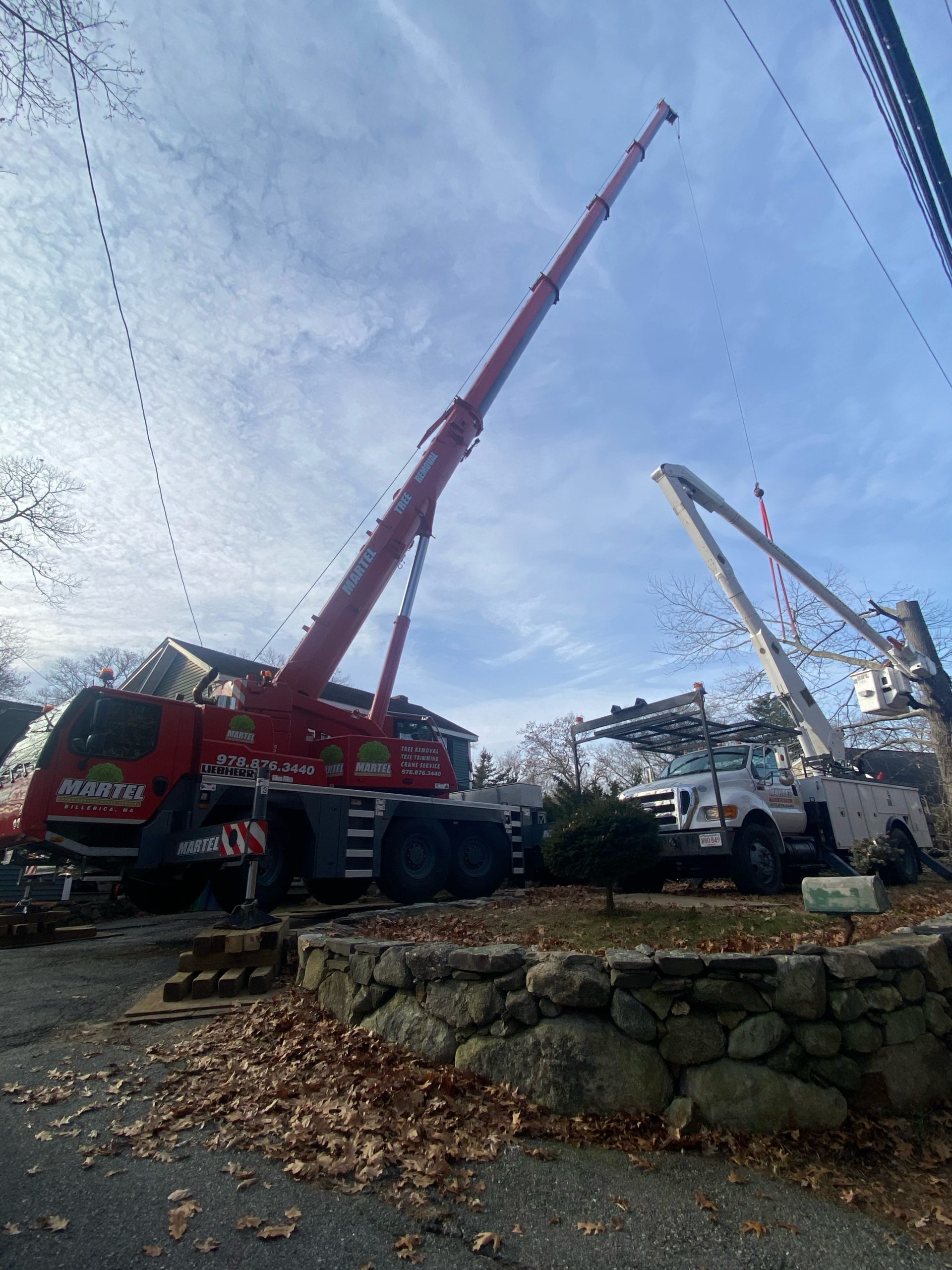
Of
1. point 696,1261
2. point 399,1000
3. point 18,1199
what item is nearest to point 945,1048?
point 696,1261

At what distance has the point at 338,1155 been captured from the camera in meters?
3.01

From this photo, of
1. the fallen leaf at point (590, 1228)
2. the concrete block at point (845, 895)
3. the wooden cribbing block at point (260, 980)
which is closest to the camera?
the fallen leaf at point (590, 1228)

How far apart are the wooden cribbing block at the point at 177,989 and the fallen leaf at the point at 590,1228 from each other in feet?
12.9

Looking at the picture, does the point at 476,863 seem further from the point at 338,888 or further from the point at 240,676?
the point at 240,676

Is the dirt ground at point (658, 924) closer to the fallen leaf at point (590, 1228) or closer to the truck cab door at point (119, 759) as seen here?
the fallen leaf at point (590, 1228)

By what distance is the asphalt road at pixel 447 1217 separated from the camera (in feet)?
7.86

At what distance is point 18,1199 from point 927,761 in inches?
959

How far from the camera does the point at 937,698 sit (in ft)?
39.3

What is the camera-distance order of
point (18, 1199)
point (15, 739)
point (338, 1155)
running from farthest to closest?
point (15, 739) → point (338, 1155) → point (18, 1199)

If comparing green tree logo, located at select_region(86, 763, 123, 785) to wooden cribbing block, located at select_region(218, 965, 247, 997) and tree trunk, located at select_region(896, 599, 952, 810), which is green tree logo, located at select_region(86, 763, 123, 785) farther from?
tree trunk, located at select_region(896, 599, 952, 810)

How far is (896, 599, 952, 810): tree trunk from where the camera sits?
11562 mm

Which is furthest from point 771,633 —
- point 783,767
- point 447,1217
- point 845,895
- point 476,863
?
point 447,1217

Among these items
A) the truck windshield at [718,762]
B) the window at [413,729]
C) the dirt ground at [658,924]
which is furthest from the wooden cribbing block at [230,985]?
the truck windshield at [718,762]

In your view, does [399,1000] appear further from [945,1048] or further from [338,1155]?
[945,1048]
